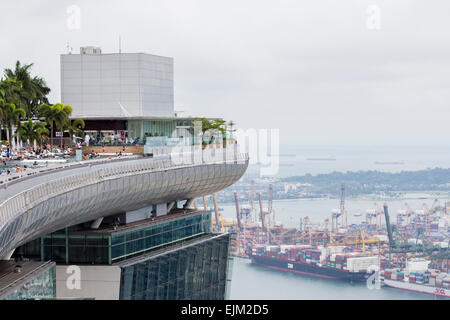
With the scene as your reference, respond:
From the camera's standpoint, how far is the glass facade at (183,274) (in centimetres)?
4540

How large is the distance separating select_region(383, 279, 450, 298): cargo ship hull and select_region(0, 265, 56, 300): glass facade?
101m

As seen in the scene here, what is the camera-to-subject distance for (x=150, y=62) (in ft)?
227

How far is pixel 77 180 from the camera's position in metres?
33.9

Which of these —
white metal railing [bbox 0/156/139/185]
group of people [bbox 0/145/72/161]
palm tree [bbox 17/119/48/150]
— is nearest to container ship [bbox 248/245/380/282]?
group of people [bbox 0/145/72/161]

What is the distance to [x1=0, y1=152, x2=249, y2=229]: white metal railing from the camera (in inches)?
933

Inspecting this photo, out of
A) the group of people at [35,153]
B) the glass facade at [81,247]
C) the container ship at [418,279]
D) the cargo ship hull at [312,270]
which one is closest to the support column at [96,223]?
the glass facade at [81,247]

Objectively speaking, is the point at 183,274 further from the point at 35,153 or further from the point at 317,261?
the point at 317,261

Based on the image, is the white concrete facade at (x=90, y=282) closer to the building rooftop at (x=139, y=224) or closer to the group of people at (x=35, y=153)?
the building rooftop at (x=139, y=224)

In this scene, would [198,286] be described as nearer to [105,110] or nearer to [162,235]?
[162,235]

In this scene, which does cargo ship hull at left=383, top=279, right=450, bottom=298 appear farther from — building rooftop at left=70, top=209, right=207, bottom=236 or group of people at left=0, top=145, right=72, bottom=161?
group of people at left=0, top=145, right=72, bottom=161

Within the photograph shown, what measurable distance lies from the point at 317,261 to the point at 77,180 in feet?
348

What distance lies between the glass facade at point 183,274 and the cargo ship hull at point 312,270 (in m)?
73.6

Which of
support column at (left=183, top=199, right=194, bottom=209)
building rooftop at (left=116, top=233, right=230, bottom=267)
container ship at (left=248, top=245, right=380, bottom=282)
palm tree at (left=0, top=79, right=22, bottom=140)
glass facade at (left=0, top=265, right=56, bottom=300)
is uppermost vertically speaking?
palm tree at (left=0, top=79, right=22, bottom=140)
